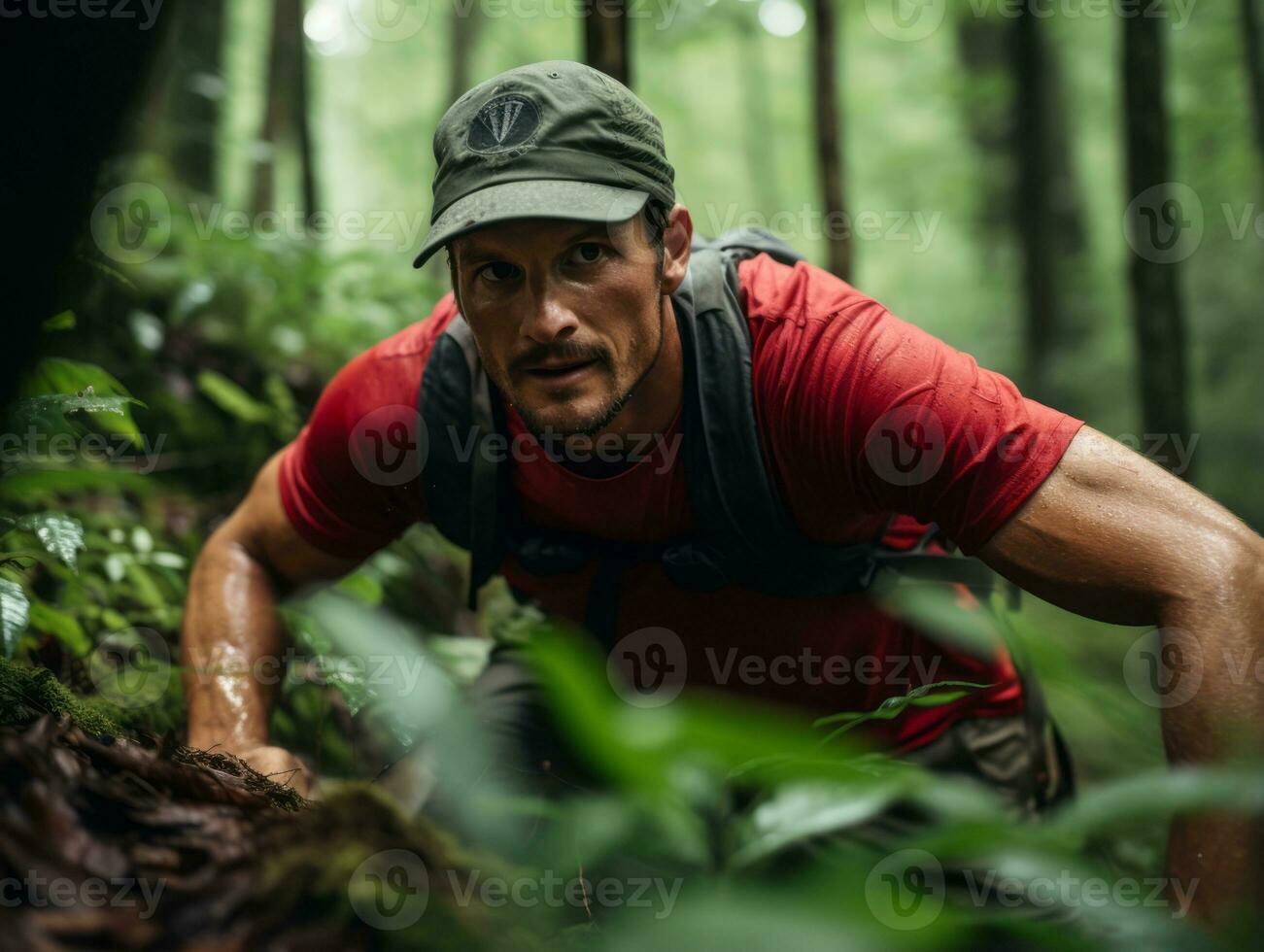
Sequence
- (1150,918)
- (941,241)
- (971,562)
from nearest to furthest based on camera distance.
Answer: (1150,918)
(971,562)
(941,241)

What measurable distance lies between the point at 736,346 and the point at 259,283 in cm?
396

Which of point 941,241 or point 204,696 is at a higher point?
point 941,241

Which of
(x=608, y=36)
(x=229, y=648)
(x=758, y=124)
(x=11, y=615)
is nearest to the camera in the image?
(x=11, y=615)

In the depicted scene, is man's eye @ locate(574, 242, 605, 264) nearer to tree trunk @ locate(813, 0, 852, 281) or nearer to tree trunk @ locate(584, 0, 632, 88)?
tree trunk @ locate(584, 0, 632, 88)

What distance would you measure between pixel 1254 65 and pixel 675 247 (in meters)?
8.62

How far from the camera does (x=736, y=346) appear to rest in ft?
8.11

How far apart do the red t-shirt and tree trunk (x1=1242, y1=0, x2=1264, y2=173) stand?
8145 millimetres

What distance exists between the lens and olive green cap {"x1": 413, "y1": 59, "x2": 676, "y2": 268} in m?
2.29

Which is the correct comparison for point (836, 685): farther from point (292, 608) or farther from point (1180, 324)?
point (1180, 324)

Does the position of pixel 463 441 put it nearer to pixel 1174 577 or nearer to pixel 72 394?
pixel 72 394

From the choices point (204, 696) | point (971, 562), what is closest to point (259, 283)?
point (204, 696)

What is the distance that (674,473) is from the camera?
2.60 metres

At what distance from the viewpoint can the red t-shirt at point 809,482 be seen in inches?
88.2

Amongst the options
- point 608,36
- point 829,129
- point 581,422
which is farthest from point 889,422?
point 829,129
